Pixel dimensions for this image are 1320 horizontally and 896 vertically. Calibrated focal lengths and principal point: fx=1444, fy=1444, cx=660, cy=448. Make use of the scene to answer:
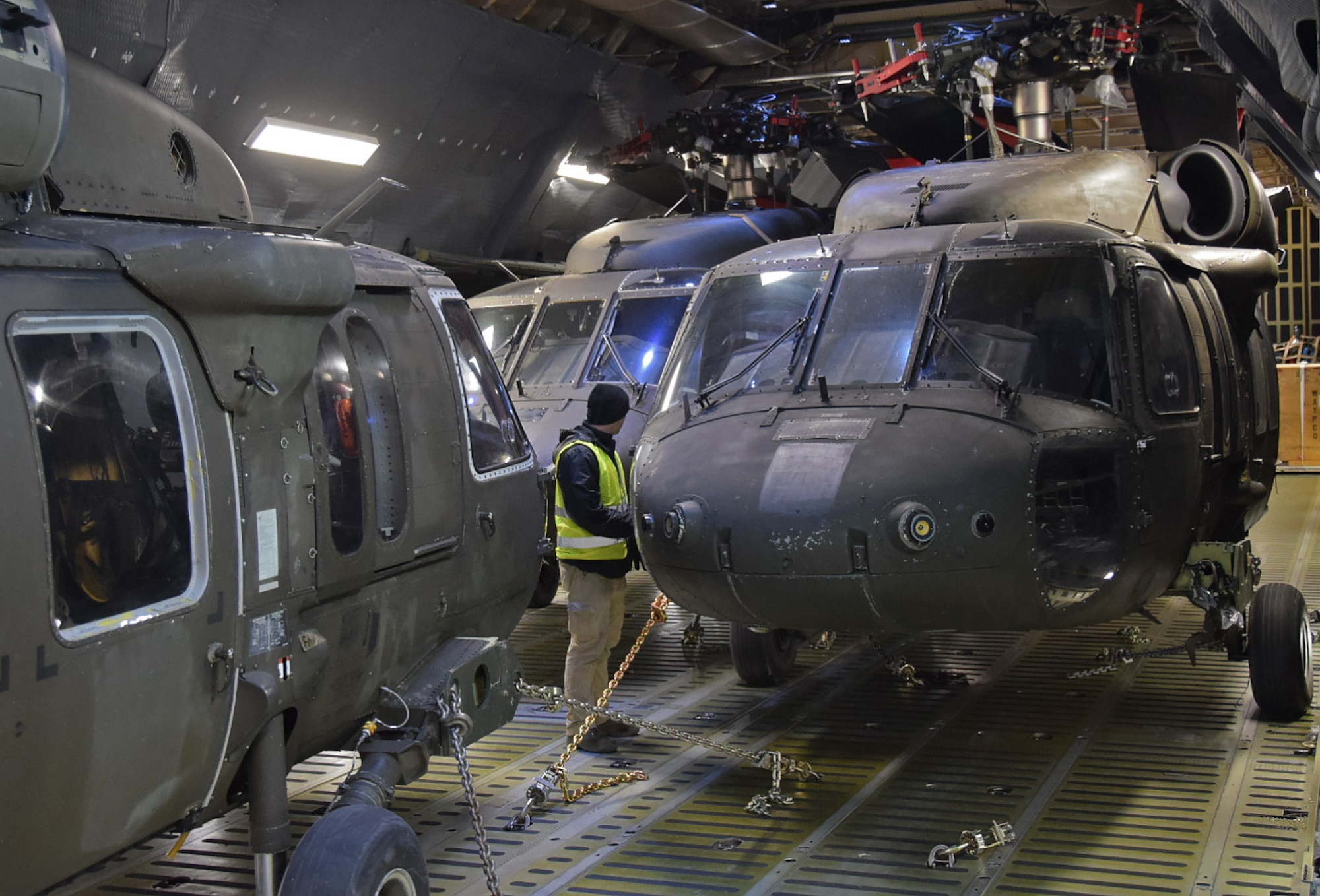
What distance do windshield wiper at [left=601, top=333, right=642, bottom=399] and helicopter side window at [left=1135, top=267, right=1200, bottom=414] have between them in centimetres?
422

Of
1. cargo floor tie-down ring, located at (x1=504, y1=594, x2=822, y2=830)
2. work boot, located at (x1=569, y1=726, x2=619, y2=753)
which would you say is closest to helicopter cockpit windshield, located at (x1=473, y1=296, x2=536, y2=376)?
work boot, located at (x1=569, y1=726, x2=619, y2=753)

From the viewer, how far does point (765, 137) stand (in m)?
14.2

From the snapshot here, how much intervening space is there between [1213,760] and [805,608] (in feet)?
6.54

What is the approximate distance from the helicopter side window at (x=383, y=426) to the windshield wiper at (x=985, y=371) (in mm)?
2574

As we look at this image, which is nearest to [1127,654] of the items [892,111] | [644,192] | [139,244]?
[139,244]

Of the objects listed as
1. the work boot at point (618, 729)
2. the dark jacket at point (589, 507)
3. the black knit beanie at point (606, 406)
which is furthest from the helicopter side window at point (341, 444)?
the work boot at point (618, 729)

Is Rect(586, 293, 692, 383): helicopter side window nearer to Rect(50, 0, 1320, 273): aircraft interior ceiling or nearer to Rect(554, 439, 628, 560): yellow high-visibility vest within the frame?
Rect(50, 0, 1320, 273): aircraft interior ceiling

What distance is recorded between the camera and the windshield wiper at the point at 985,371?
20.0 feet

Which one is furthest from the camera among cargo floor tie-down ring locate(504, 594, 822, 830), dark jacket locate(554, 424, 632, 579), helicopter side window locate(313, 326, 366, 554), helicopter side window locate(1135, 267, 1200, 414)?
dark jacket locate(554, 424, 632, 579)

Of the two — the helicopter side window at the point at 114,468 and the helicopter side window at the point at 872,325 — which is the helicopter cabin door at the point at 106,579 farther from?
the helicopter side window at the point at 872,325

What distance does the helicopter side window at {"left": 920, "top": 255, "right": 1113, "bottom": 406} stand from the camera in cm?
635

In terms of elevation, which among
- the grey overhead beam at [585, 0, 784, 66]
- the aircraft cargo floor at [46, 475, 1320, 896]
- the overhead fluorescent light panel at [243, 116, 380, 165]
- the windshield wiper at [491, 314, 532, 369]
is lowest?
the aircraft cargo floor at [46, 475, 1320, 896]

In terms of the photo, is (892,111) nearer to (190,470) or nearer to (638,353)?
(638,353)

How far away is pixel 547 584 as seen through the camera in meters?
9.38
